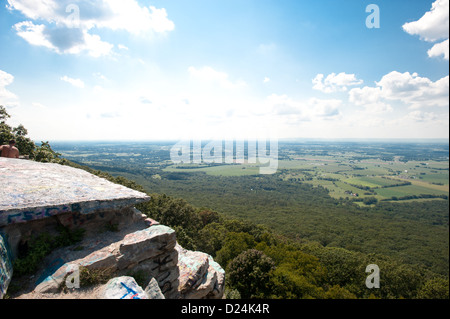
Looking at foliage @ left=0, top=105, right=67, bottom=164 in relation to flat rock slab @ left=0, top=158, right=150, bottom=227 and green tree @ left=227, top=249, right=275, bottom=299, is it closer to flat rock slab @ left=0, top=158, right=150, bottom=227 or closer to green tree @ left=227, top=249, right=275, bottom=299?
flat rock slab @ left=0, top=158, right=150, bottom=227

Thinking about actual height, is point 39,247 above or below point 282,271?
above

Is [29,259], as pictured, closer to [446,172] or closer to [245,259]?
[245,259]

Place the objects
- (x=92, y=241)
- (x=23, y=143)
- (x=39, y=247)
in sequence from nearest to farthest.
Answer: (x=39, y=247)
(x=92, y=241)
(x=23, y=143)

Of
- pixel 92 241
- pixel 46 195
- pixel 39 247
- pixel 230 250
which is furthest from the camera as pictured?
pixel 230 250

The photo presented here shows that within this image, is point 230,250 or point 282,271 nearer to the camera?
point 282,271

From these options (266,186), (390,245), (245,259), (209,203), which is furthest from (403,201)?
(245,259)

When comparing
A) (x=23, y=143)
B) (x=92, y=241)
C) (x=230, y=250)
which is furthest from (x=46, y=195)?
(x=230, y=250)

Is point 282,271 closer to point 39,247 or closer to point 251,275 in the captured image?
point 251,275

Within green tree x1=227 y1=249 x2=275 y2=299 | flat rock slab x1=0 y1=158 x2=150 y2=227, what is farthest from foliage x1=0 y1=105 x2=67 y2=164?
green tree x1=227 y1=249 x2=275 y2=299

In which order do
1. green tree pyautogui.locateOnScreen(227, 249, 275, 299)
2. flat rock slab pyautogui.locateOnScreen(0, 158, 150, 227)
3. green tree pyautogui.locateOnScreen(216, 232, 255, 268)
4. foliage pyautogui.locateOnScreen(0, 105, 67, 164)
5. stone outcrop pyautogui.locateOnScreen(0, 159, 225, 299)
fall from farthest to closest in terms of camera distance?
green tree pyautogui.locateOnScreen(216, 232, 255, 268) → green tree pyautogui.locateOnScreen(227, 249, 275, 299) → foliage pyautogui.locateOnScreen(0, 105, 67, 164) → flat rock slab pyautogui.locateOnScreen(0, 158, 150, 227) → stone outcrop pyautogui.locateOnScreen(0, 159, 225, 299)
